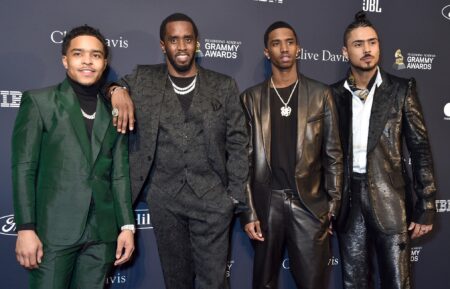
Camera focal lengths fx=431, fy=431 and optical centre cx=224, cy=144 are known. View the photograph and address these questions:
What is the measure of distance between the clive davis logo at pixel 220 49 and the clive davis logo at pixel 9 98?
1.30 m

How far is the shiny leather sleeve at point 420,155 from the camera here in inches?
113

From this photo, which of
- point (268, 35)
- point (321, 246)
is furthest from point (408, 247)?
point (268, 35)

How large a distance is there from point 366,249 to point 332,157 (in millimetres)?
707

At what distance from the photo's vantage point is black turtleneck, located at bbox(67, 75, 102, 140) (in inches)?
91.4

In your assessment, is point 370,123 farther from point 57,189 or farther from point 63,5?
point 63,5

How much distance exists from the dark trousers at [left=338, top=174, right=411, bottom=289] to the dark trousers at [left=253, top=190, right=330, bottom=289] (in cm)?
24

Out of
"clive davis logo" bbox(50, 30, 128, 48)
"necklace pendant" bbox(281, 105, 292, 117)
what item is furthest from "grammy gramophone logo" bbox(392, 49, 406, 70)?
"clive davis logo" bbox(50, 30, 128, 48)

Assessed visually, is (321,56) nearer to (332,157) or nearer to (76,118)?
(332,157)

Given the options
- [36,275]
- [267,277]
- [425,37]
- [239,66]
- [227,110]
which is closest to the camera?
[36,275]

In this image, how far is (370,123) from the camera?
9.49 ft

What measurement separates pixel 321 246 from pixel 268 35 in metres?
1.47

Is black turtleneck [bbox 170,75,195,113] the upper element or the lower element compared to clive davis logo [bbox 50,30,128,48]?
lower

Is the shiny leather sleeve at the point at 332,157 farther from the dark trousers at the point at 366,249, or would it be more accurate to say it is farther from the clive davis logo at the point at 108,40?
the clive davis logo at the point at 108,40

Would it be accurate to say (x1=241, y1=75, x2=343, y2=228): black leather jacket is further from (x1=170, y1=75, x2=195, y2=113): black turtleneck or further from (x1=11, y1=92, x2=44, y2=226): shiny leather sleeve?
(x1=11, y1=92, x2=44, y2=226): shiny leather sleeve
